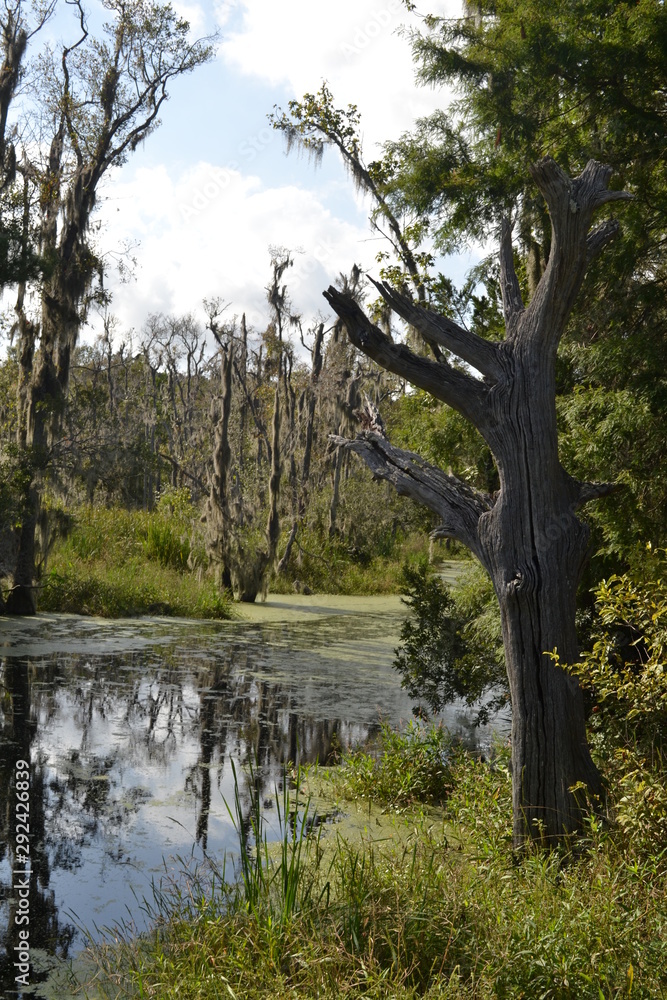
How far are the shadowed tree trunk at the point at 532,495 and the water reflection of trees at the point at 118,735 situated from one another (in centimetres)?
182

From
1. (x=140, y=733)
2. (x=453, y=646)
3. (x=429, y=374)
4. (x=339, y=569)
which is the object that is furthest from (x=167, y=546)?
(x=429, y=374)

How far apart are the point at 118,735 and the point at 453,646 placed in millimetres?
2986

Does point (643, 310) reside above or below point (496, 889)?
above

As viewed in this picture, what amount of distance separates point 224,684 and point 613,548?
5.20m

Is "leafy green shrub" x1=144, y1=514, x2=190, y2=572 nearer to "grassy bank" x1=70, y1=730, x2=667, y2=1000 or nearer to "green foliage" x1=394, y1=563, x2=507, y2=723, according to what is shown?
"green foliage" x1=394, y1=563, x2=507, y2=723

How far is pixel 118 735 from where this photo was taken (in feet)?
25.7

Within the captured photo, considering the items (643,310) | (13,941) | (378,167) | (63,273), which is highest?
(378,167)

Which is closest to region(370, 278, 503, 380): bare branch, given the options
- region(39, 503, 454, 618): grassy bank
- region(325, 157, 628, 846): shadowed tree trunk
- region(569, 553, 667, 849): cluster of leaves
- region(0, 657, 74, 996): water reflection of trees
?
region(325, 157, 628, 846): shadowed tree trunk

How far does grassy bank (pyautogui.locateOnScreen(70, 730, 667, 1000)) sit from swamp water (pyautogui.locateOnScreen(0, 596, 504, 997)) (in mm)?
537

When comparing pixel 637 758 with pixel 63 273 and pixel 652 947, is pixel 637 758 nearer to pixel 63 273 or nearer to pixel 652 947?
pixel 652 947

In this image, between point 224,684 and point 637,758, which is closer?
point 637,758

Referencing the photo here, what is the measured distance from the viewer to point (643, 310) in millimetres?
6930

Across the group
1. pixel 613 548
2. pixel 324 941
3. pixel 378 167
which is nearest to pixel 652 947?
pixel 324 941

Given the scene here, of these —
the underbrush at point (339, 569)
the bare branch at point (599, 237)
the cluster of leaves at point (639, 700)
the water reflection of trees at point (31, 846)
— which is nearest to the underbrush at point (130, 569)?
the underbrush at point (339, 569)
